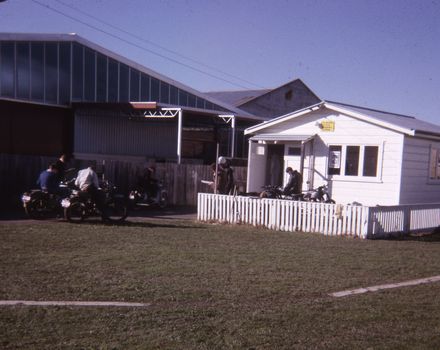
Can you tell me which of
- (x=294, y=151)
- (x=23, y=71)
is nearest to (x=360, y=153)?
(x=294, y=151)

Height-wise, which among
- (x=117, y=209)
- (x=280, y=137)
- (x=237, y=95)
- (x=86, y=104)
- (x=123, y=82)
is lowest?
(x=117, y=209)

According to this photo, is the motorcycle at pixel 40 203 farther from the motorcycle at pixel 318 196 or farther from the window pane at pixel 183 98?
the window pane at pixel 183 98

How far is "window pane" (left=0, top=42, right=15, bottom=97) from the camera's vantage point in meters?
21.1

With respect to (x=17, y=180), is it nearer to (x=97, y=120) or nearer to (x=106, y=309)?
(x=97, y=120)

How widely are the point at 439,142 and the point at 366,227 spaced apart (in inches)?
268

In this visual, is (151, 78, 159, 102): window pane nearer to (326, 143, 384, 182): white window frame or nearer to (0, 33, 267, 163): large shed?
(0, 33, 267, 163): large shed

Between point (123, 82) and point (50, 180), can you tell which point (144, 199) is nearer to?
point (50, 180)

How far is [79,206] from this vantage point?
13281 millimetres

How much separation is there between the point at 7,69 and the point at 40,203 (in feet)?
33.0

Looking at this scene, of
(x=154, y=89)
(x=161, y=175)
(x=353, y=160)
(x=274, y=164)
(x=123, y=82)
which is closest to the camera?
(x=353, y=160)

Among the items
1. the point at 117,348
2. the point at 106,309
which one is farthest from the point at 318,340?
the point at 106,309

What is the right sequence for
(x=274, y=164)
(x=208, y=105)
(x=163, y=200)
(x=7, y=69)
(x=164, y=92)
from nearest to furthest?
(x=163, y=200) < (x=274, y=164) < (x=7, y=69) < (x=164, y=92) < (x=208, y=105)

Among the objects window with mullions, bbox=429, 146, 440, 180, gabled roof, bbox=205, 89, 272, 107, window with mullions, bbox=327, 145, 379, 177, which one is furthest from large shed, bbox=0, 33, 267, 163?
gabled roof, bbox=205, 89, 272, 107

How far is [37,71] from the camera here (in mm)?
22516
